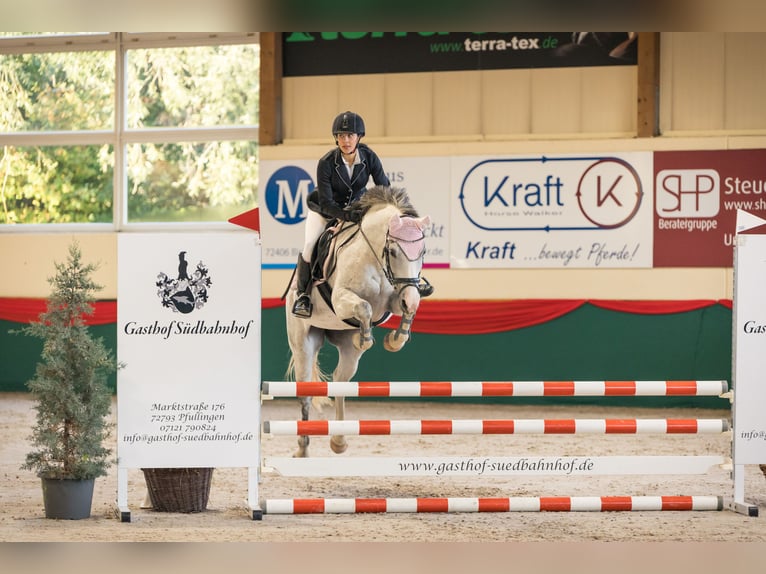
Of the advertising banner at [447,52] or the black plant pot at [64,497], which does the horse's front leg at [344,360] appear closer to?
the black plant pot at [64,497]

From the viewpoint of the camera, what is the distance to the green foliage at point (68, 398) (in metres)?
3.93

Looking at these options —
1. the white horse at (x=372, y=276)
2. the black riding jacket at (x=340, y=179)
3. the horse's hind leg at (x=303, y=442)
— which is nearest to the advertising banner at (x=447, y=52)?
the black riding jacket at (x=340, y=179)

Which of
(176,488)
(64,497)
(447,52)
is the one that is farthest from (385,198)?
(447,52)

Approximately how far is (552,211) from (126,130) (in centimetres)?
464

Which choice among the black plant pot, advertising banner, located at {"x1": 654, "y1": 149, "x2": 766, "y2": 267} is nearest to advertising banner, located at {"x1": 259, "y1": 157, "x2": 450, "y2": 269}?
advertising banner, located at {"x1": 654, "y1": 149, "x2": 766, "y2": 267}

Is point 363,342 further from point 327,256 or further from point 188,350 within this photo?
A: point 188,350

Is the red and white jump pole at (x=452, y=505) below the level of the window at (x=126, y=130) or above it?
below

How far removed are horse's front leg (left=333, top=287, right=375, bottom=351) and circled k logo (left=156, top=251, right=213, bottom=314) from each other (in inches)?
28.3

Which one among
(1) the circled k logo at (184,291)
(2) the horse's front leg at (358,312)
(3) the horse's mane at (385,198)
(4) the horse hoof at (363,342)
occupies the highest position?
(3) the horse's mane at (385,198)

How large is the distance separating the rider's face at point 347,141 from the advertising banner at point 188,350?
0.87m

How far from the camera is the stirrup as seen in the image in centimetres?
489

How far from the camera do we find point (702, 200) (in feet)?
29.2

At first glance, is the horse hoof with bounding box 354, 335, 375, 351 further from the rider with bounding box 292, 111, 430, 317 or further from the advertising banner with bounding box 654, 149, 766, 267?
the advertising banner with bounding box 654, 149, 766, 267
